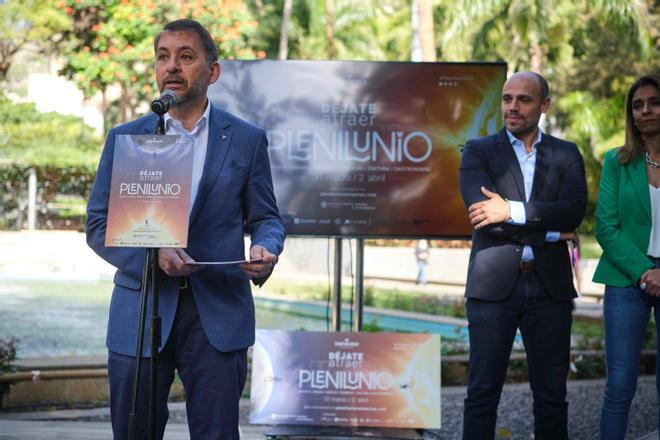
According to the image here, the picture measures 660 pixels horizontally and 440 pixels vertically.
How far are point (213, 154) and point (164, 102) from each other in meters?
0.35

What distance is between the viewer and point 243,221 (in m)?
3.26

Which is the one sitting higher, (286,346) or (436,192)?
(436,192)

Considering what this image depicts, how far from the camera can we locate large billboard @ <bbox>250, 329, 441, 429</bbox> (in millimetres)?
5516

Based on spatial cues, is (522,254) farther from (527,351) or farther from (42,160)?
(42,160)

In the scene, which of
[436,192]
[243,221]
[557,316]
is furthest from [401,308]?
[243,221]

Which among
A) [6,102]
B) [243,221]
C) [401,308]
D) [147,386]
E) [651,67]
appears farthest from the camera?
[651,67]

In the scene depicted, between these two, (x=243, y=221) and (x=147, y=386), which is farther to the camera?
(x=243, y=221)

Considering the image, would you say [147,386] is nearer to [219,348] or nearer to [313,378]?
[219,348]

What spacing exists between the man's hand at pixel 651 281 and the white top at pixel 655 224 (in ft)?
0.51

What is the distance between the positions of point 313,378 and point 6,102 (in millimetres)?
12094

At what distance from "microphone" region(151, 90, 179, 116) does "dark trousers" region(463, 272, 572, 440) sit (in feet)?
6.53

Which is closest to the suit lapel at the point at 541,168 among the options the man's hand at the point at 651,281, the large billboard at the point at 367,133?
the man's hand at the point at 651,281

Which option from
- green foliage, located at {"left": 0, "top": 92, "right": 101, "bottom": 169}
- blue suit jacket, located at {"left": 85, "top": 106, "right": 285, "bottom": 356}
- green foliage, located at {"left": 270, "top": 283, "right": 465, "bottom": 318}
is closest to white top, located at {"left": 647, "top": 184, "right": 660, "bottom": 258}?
blue suit jacket, located at {"left": 85, "top": 106, "right": 285, "bottom": 356}

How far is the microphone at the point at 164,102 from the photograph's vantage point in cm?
278
